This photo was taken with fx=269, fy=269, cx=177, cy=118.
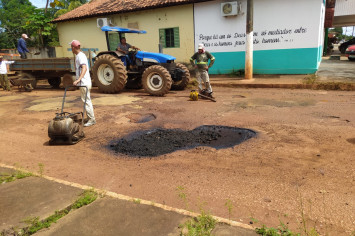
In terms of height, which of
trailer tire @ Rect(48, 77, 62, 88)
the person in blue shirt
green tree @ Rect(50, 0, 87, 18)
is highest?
green tree @ Rect(50, 0, 87, 18)

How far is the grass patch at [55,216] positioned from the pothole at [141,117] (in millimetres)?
3431

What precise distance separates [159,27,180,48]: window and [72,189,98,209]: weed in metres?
12.4

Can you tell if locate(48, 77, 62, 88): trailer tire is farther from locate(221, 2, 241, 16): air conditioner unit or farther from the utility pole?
the utility pole

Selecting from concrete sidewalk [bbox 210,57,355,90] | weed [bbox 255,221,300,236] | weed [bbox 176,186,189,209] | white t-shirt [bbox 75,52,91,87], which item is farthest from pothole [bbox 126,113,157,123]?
concrete sidewalk [bbox 210,57,355,90]

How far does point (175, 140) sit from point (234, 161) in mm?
1318

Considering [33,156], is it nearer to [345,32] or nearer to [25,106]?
[25,106]

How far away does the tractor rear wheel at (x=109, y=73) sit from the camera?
911 cm

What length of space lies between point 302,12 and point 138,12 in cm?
836

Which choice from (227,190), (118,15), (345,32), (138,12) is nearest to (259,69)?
(138,12)

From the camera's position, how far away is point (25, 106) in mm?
8203

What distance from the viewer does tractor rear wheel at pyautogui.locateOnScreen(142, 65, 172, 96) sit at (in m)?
8.63

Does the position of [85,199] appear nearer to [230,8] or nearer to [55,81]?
[55,81]

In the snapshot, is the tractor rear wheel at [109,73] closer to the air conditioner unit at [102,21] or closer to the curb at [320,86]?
the curb at [320,86]

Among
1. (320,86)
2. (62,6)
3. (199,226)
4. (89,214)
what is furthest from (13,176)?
(62,6)
